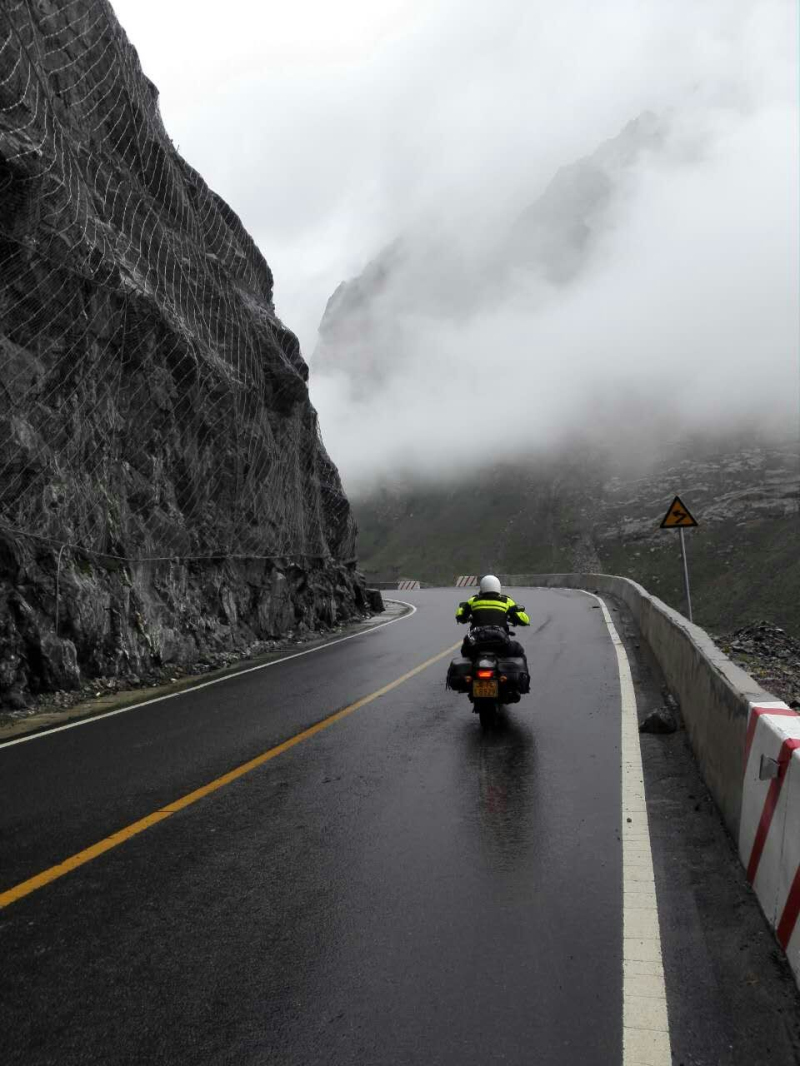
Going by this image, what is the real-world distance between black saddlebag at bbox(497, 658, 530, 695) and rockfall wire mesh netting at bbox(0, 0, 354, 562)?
737 centimetres

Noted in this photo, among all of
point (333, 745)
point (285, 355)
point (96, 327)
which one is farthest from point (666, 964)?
point (285, 355)

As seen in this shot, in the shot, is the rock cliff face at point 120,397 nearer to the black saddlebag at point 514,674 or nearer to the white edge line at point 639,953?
the black saddlebag at point 514,674

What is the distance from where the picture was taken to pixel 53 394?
536 inches

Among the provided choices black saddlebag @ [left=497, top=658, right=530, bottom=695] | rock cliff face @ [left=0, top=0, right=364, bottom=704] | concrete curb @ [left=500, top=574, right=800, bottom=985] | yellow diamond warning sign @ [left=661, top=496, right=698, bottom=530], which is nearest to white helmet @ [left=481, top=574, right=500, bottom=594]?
black saddlebag @ [left=497, top=658, right=530, bottom=695]

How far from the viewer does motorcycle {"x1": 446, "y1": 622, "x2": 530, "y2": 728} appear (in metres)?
8.86

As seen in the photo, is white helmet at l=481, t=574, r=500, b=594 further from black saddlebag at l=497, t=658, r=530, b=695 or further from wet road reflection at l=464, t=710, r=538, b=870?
wet road reflection at l=464, t=710, r=538, b=870

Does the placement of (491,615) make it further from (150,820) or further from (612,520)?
(612,520)

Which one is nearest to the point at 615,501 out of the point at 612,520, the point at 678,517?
the point at 612,520

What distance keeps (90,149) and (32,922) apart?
17168 mm

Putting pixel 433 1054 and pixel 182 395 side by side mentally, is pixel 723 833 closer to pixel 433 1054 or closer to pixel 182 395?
pixel 433 1054

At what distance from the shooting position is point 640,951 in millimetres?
3727

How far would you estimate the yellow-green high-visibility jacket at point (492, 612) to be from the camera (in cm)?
959

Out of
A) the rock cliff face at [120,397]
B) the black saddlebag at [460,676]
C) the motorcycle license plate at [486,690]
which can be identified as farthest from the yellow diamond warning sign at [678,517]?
the rock cliff face at [120,397]

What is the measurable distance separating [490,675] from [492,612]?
3.13 feet
